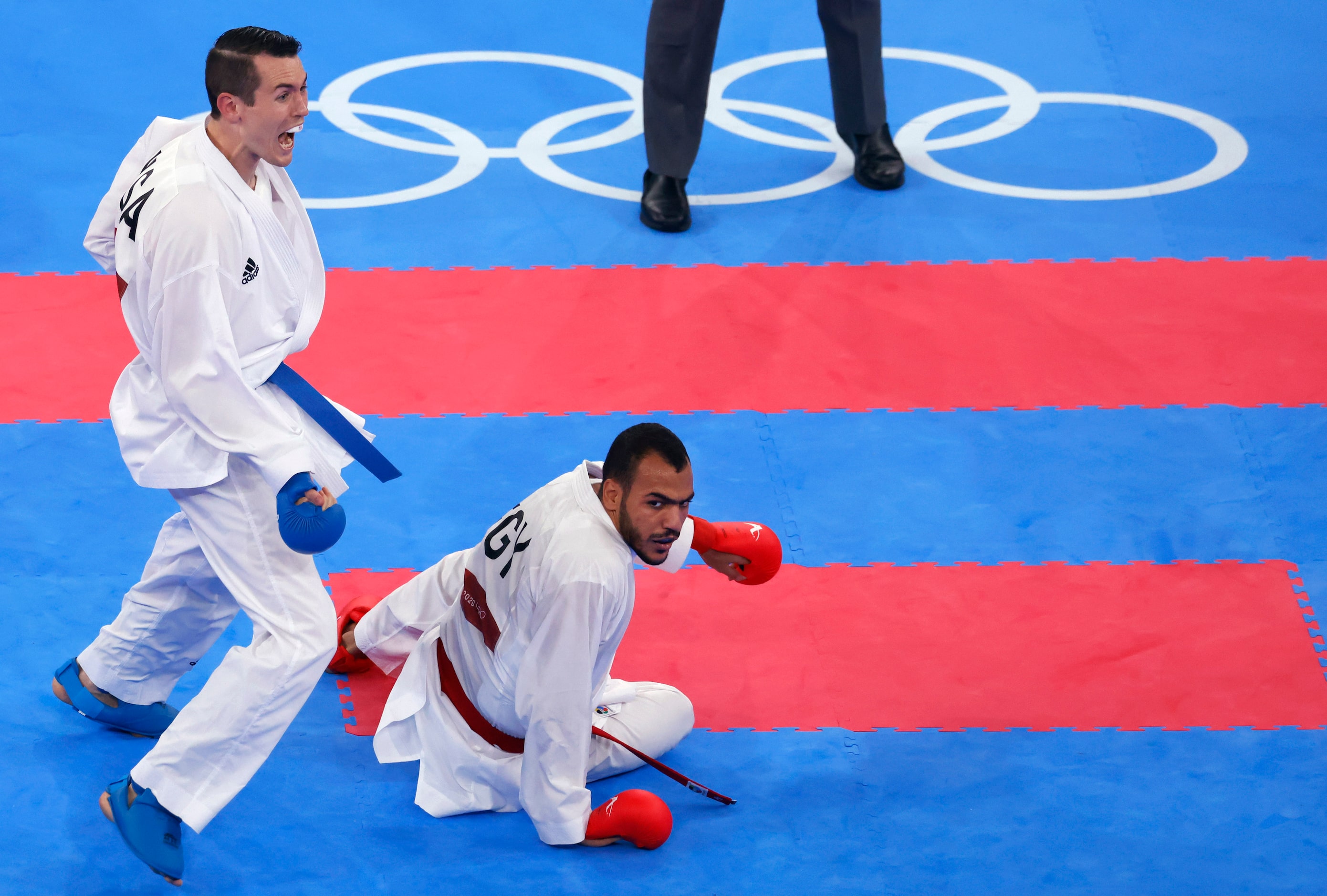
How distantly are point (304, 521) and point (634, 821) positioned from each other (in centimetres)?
121

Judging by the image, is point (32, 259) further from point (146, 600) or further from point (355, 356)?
point (146, 600)

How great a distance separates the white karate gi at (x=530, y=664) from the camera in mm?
3881

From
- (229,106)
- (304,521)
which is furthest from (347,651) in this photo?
(229,106)

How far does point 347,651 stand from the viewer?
15.5ft

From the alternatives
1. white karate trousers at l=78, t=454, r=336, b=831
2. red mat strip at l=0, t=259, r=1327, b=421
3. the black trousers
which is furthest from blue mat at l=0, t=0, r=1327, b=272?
white karate trousers at l=78, t=454, r=336, b=831

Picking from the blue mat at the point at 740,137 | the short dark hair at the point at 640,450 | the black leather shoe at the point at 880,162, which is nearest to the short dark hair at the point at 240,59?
the short dark hair at the point at 640,450

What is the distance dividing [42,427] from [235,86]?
2.48 metres

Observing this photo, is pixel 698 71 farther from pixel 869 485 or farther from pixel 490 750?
pixel 490 750

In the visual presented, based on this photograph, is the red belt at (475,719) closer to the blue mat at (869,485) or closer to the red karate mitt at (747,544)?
the red karate mitt at (747,544)

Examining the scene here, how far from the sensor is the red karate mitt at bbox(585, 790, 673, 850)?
13.2 feet

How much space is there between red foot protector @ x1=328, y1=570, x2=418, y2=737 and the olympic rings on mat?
107 inches

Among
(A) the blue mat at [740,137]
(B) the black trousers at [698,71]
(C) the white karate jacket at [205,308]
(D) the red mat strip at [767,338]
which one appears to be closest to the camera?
(C) the white karate jacket at [205,308]

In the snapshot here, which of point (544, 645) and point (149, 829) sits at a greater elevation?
point (544, 645)

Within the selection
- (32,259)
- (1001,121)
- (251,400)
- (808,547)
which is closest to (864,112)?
(1001,121)
